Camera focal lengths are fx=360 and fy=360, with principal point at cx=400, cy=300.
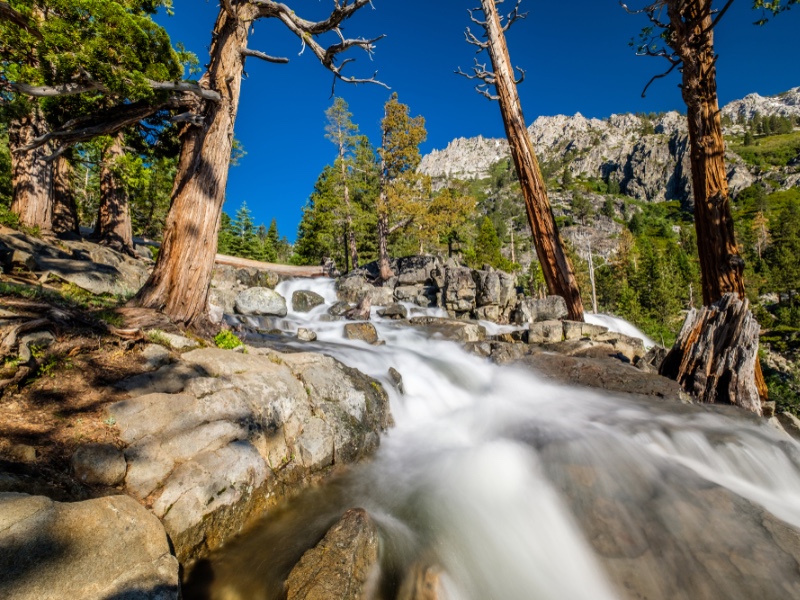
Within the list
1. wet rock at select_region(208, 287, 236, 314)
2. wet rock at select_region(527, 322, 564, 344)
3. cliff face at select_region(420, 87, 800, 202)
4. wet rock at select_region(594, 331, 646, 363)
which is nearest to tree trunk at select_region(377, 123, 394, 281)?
wet rock at select_region(208, 287, 236, 314)

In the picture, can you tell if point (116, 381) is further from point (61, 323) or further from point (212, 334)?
point (212, 334)

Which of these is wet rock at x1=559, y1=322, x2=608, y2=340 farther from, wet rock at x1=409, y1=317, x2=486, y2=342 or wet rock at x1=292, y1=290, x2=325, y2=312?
wet rock at x1=292, y1=290, x2=325, y2=312

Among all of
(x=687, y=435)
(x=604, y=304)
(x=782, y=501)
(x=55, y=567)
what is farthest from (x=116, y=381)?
(x=604, y=304)

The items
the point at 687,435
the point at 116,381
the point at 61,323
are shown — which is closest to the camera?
the point at 116,381

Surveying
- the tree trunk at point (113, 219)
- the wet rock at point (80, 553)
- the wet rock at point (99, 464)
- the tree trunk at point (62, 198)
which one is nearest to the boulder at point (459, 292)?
the tree trunk at point (113, 219)

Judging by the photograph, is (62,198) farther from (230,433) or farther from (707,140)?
(707,140)

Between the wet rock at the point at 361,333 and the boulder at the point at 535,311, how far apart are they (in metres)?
8.47

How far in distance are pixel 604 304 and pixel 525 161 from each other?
60.8 meters

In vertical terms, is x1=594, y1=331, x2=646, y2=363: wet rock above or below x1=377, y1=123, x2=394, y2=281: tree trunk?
below

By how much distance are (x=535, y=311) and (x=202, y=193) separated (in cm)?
1569

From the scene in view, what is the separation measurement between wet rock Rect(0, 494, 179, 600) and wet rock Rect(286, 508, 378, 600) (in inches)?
35.4

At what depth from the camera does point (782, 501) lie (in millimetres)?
4328

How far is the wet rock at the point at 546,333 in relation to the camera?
43.4ft

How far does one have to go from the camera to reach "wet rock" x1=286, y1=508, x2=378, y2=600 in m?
2.68
